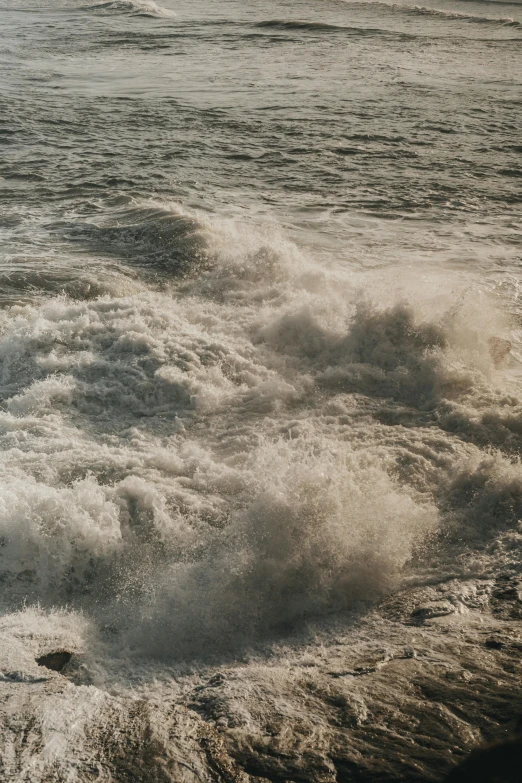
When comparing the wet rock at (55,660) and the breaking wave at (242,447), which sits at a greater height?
the breaking wave at (242,447)

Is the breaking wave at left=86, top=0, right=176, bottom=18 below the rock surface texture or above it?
above

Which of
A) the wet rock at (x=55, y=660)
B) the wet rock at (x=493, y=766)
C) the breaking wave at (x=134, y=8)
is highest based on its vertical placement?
the breaking wave at (x=134, y=8)

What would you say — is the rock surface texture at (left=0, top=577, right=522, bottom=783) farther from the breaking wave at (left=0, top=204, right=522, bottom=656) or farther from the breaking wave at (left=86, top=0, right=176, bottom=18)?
the breaking wave at (left=86, top=0, right=176, bottom=18)

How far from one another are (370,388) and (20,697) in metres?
4.24

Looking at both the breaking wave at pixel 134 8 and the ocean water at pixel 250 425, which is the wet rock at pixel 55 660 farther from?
the breaking wave at pixel 134 8

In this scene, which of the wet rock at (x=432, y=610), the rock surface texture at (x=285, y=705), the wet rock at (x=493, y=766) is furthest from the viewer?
the wet rock at (x=432, y=610)

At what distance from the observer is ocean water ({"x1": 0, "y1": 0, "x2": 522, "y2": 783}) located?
373 cm

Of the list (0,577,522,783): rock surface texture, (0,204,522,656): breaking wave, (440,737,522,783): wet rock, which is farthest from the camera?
(0,204,522,656): breaking wave

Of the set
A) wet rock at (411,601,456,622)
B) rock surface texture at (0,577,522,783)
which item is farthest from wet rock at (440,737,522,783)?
wet rock at (411,601,456,622)

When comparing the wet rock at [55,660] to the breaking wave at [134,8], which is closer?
the wet rock at [55,660]

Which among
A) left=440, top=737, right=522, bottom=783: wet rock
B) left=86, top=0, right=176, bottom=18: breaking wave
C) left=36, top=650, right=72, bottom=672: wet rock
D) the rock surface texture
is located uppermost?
left=86, top=0, right=176, bottom=18: breaking wave

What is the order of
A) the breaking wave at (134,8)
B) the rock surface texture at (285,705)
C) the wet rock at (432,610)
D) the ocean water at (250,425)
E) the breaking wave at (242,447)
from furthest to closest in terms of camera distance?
the breaking wave at (134,8) < the breaking wave at (242,447) < the wet rock at (432,610) < the ocean water at (250,425) < the rock surface texture at (285,705)

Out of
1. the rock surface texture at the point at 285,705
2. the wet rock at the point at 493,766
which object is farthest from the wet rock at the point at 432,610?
the wet rock at the point at 493,766

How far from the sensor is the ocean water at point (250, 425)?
373 centimetres
